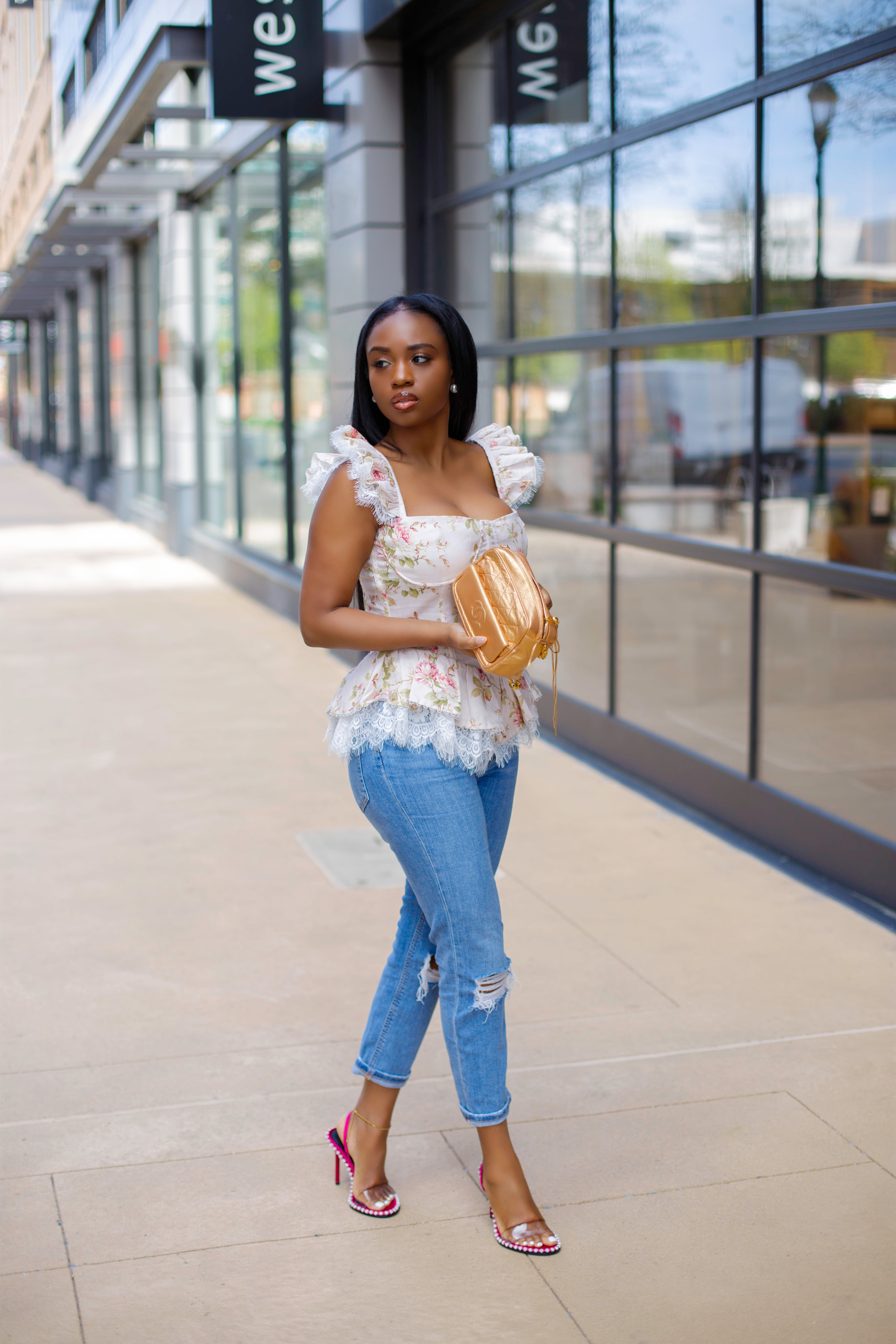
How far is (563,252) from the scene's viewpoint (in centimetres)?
792

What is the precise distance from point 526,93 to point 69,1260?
6.68 m

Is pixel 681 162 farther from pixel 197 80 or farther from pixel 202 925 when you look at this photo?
pixel 197 80

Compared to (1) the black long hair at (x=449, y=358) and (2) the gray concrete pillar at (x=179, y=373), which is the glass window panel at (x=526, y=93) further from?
(2) the gray concrete pillar at (x=179, y=373)

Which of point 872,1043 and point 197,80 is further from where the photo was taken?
point 197,80

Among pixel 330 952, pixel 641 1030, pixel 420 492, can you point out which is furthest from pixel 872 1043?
pixel 420 492

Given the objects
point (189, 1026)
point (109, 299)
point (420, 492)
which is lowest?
point (189, 1026)

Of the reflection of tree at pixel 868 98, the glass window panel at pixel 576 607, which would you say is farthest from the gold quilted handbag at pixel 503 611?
the glass window panel at pixel 576 607

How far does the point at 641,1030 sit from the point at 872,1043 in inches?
24.6

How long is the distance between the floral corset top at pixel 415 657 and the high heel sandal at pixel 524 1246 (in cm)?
93

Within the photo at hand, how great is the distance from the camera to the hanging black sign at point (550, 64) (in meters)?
7.36

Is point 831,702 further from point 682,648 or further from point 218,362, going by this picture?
point 218,362

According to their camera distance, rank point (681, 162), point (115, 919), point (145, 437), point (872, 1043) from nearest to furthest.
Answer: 1. point (872, 1043)
2. point (115, 919)
3. point (681, 162)
4. point (145, 437)

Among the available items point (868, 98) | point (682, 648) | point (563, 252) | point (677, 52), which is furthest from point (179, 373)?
point (868, 98)

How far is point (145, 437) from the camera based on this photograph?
2200 cm
